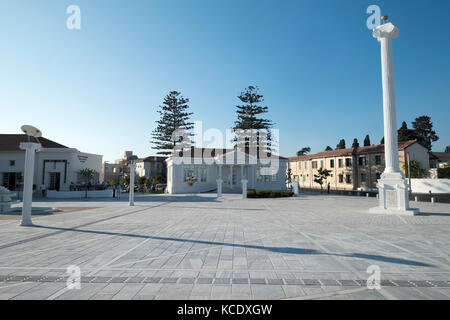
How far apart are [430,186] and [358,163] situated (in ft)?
34.7

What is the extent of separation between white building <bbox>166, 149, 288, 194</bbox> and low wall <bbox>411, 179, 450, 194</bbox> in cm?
1562

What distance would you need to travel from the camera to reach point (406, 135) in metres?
43.5

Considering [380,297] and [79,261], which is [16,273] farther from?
[380,297]

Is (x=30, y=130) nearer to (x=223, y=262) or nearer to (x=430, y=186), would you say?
(x=223, y=262)

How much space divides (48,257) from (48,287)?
1.73 meters

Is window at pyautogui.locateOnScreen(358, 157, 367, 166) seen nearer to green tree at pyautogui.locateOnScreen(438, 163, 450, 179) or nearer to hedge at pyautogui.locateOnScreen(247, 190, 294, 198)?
green tree at pyautogui.locateOnScreen(438, 163, 450, 179)

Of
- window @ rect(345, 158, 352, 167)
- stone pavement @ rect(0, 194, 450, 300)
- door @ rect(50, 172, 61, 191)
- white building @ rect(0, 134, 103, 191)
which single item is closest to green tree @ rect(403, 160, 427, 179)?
window @ rect(345, 158, 352, 167)

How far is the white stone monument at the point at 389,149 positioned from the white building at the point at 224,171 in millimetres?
17561

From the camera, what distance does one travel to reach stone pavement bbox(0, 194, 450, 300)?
10.5 ft

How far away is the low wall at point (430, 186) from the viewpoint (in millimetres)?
26616

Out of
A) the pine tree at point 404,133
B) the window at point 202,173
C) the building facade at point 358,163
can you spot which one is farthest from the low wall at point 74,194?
the pine tree at point 404,133

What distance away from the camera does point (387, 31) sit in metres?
13.1

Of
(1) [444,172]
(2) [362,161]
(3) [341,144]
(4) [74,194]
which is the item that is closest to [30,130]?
(4) [74,194]
